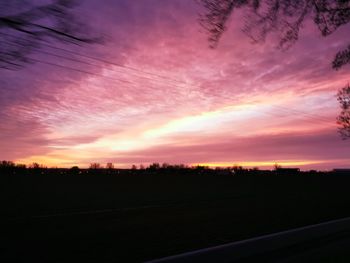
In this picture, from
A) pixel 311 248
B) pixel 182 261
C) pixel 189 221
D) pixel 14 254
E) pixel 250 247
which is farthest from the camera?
pixel 189 221

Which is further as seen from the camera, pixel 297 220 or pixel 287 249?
pixel 297 220

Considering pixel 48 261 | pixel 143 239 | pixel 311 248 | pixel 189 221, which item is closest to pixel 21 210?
pixel 189 221

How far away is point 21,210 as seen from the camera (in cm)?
2120

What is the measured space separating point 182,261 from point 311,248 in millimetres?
2654

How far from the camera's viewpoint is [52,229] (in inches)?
560

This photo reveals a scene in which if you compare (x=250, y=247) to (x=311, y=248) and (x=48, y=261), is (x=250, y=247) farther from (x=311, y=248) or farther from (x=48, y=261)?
(x=48, y=261)

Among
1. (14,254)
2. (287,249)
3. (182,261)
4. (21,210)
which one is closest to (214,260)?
(182,261)

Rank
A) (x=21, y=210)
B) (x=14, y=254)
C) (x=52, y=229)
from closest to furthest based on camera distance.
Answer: (x=14, y=254), (x=52, y=229), (x=21, y=210)

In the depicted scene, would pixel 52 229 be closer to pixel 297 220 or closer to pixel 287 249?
pixel 297 220

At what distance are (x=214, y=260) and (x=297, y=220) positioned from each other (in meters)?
9.61

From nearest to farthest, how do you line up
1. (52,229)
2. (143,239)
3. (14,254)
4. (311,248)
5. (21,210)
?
(311,248)
(14,254)
(143,239)
(52,229)
(21,210)

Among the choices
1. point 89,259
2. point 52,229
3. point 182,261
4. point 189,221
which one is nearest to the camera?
point 182,261

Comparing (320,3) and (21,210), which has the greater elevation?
(320,3)

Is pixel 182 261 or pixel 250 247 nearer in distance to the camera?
pixel 182 261
